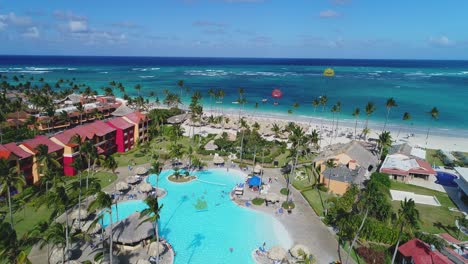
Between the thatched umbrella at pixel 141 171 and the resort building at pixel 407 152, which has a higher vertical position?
the resort building at pixel 407 152

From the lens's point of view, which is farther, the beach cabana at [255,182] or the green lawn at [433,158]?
the green lawn at [433,158]

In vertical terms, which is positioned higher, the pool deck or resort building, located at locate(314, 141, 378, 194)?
resort building, located at locate(314, 141, 378, 194)

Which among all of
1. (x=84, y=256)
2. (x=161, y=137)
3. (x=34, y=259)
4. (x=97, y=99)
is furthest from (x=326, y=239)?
(x=97, y=99)

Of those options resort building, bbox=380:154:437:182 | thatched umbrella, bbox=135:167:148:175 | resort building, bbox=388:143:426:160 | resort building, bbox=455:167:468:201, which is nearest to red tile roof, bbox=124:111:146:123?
thatched umbrella, bbox=135:167:148:175

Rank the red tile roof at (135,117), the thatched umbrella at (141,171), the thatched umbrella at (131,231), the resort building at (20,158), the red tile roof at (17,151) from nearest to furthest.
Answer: the thatched umbrella at (131,231), the resort building at (20,158), the red tile roof at (17,151), the thatched umbrella at (141,171), the red tile roof at (135,117)

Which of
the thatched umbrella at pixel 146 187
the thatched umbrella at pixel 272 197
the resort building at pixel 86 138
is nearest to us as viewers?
the thatched umbrella at pixel 272 197

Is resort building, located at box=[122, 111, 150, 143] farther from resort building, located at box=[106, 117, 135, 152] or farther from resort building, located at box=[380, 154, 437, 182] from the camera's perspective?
resort building, located at box=[380, 154, 437, 182]

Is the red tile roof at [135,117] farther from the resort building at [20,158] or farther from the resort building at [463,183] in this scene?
the resort building at [463,183]

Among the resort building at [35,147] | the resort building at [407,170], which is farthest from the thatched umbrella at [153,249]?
the resort building at [407,170]
